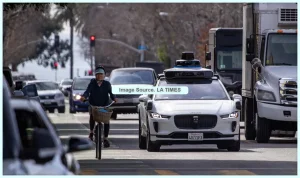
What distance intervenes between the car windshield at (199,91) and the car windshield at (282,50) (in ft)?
10.3

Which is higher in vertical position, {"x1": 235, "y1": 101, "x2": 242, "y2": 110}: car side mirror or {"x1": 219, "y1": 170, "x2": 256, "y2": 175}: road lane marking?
{"x1": 235, "y1": 101, "x2": 242, "y2": 110}: car side mirror

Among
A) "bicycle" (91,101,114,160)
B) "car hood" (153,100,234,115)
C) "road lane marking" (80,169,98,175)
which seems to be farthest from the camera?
"car hood" (153,100,234,115)

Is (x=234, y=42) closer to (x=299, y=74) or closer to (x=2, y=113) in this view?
(x=299, y=74)

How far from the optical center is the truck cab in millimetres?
42250

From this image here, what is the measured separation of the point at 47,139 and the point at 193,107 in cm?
1485

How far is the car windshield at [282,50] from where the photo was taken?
92.7ft

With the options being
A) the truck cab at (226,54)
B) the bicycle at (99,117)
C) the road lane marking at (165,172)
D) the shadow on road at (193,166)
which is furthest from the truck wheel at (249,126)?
the truck cab at (226,54)

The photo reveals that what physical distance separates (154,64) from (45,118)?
6732cm

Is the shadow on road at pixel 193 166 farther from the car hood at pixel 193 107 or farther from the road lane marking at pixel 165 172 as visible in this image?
the car hood at pixel 193 107

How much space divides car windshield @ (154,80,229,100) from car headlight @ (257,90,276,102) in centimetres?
252

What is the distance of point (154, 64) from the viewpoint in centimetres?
7788

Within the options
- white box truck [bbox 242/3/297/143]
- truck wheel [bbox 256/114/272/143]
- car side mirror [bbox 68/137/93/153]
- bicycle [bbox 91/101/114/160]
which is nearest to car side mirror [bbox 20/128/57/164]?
car side mirror [bbox 68/137/93/153]

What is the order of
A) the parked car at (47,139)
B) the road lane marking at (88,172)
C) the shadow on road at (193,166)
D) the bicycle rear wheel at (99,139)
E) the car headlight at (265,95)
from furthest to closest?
the car headlight at (265,95) < the bicycle rear wheel at (99,139) < the shadow on road at (193,166) < the road lane marking at (88,172) < the parked car at (47,139)

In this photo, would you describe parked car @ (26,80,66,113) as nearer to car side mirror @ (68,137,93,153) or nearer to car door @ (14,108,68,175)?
car door @ (14,108,68,175)
